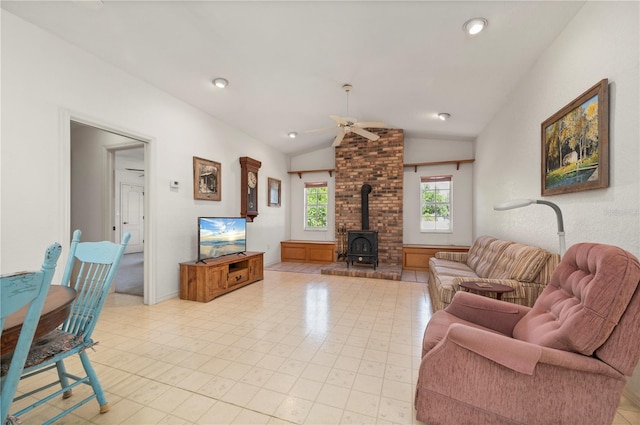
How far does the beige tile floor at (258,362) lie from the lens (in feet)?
5.41

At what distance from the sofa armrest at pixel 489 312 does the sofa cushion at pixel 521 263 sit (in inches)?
35.1

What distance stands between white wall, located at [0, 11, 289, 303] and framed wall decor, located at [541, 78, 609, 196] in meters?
4.47

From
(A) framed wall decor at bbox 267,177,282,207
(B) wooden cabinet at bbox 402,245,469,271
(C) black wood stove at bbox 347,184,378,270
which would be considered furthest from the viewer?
(A) framed wall decor at bbox 267,177,282,207

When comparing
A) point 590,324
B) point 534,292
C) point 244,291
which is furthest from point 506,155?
point 244,291

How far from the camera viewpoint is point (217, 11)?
2.41 meters

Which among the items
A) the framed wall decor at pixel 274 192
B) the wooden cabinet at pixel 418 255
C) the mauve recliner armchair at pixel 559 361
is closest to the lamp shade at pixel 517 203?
the mauve recliner armchair at pixel 559 361

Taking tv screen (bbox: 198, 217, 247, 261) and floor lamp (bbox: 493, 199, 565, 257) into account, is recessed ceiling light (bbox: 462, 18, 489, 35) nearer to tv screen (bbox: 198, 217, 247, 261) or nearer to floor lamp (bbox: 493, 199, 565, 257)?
floor lamp (bbox: 493, 199, 565, 257)

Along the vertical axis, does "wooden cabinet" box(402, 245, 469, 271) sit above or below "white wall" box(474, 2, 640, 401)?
below

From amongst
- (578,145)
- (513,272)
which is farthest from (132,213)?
(578,145)

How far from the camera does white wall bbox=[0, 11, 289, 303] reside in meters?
2.29

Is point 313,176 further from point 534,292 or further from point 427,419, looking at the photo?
point 427,419

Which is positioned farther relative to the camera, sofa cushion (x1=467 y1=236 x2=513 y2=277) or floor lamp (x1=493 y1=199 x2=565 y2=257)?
sofa cushion (x1=467 y1=236 x2=513 y2=277)

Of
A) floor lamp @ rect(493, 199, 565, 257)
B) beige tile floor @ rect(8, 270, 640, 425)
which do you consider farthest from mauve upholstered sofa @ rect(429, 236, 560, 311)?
floor lamp @ rect(493, 199, 565, 257)

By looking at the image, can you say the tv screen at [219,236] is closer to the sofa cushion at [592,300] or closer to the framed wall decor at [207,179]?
the framed wall decor at [207,179]
